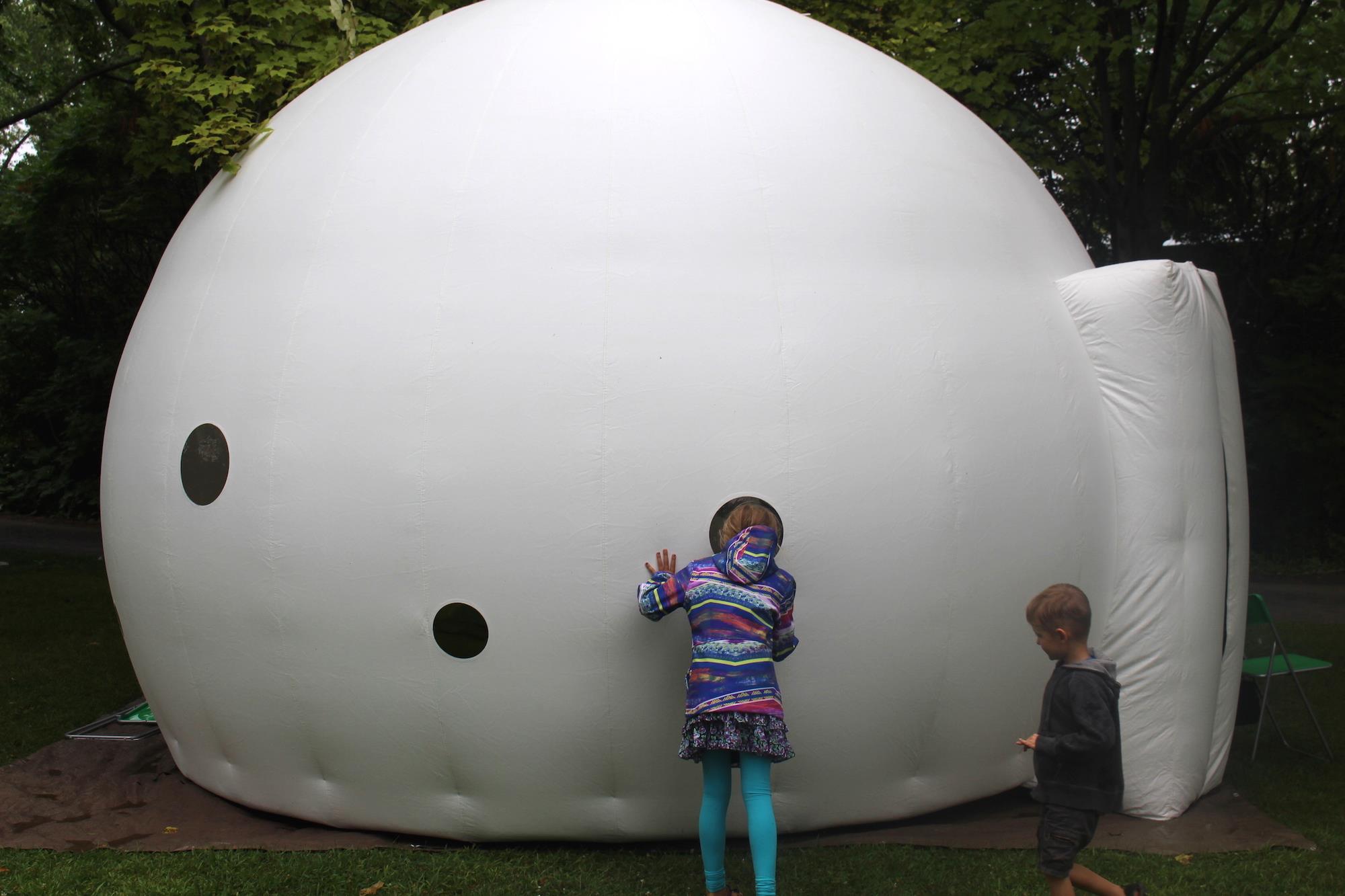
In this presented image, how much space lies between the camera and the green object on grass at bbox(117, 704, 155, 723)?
23.4 ft

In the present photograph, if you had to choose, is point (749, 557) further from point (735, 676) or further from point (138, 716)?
point (138, 716)

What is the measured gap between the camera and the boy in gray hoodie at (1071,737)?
3.86 metres

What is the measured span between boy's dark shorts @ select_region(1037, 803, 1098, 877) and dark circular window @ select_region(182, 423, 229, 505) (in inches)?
138

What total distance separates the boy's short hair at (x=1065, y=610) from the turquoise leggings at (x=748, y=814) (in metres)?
1.14

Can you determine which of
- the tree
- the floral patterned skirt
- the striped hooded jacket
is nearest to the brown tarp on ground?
the floral patterned skirt

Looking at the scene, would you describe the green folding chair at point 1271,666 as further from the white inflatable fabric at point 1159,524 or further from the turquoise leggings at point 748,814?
the turquoise leggings at point 748,814

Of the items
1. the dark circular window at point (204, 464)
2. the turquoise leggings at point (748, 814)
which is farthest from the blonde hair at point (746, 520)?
the dark circular window at point (204, 464)

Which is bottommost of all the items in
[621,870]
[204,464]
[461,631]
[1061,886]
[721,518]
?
[621,870]

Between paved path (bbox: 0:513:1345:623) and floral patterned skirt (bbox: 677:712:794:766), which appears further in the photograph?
paved path (bbox: 0:513:1345:623)

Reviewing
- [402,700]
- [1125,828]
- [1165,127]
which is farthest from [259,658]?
[1165,127]

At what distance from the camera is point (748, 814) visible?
4.39 metres

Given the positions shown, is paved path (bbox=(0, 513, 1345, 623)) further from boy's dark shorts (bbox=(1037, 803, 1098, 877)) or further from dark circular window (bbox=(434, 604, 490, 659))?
dark circular window (bbox=(434, 604, 490, 659))

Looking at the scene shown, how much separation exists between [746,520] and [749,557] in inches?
6.0

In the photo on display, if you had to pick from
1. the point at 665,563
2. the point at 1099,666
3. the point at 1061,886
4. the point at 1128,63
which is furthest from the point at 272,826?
the point at 1128,63
